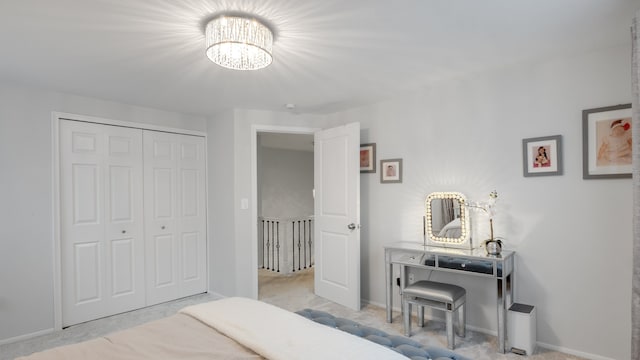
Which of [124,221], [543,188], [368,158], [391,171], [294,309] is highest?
[368,158]

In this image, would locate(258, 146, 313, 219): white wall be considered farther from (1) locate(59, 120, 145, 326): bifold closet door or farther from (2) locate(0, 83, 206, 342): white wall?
Answer: (2) locate(0, 83, 206, 342): white wall

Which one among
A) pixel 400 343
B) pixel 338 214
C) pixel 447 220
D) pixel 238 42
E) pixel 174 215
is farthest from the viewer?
pixel 174 215

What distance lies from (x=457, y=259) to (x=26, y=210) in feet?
12.5

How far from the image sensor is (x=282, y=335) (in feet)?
5.27

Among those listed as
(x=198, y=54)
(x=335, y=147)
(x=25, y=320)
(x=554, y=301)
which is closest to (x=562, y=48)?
(x=554, y=301)

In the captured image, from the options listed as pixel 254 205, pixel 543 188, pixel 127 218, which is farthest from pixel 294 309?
pixel 543 188

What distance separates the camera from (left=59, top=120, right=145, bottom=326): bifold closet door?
11.4 feet

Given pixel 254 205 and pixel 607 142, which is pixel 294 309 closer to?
pixel 254 205

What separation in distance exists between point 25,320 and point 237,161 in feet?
7.92

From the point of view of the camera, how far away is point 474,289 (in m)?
3.18

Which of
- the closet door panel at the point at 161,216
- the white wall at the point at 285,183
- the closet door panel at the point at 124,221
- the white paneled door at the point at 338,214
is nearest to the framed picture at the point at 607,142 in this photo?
the white paneled door at the point at 338,214

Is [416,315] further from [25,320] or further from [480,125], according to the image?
[25,320]

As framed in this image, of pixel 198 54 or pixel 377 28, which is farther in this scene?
pixel 198 54

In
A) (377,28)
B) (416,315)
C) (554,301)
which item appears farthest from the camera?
(416,315)
